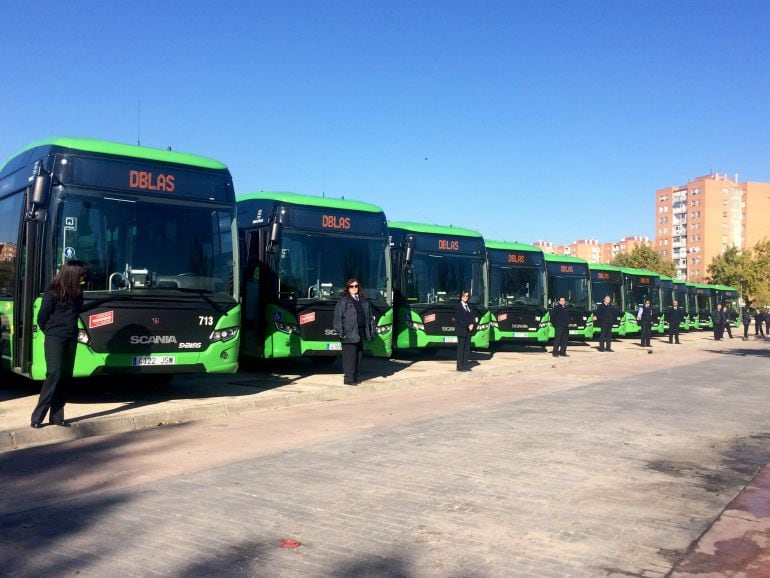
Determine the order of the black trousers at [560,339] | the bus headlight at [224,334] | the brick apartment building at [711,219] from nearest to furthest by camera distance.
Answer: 1. the bus headlight at [224,334]
2. the black trousers at [560,339]
3. the brick apartment building at [711,219]

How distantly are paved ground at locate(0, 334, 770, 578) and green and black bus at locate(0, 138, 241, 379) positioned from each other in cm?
→ 81

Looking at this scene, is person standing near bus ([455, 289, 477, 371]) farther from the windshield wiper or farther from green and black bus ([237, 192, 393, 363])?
the windshield wiper

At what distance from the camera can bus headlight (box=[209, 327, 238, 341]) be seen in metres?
10.7

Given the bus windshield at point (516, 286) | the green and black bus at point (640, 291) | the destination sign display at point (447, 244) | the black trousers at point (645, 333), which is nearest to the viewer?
the destination sign display at point (447, 244)

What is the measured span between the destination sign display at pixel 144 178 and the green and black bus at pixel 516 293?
12.3 metres

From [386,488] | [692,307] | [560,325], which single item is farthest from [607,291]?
[386,488]

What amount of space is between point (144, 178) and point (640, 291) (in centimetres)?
2928

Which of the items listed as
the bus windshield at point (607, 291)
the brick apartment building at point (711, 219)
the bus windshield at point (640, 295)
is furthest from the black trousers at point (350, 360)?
the brick apartment building at point (711, 219)

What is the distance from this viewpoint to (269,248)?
1354 centimetres

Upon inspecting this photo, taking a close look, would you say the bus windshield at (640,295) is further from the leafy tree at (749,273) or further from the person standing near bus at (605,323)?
the leafy tree at (749,273)

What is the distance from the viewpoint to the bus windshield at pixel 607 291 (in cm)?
3170

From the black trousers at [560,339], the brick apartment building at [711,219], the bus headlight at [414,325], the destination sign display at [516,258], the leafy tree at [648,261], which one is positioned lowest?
the black trousers at [560,339]

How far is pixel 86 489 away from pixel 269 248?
7.61 m

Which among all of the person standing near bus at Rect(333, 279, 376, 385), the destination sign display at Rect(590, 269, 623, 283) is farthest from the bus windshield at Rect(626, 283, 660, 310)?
the person standing near bus at Rect(333, 279, 376, 385)
